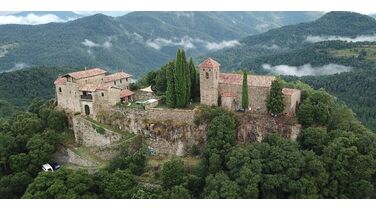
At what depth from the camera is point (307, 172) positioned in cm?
4897

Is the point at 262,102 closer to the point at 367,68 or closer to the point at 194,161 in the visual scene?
the point at 194,161

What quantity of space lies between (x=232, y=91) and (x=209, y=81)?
360cm

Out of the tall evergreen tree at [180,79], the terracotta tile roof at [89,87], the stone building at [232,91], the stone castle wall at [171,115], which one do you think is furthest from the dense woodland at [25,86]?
the stone building at [232,91]

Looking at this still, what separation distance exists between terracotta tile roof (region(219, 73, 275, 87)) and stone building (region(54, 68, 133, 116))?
1443 cm

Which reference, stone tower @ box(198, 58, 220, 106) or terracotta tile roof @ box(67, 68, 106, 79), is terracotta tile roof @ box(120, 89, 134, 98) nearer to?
terracotta tile roof @ box(67, 68, 106, 79)

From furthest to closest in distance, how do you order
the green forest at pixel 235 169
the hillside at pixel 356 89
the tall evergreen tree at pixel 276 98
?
the hillside at pixel 356 89 → the tall evergreen tree at pixel 276 98 → the green forest at pixel 235 169

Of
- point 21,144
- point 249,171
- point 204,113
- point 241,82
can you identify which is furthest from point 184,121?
point 21,144

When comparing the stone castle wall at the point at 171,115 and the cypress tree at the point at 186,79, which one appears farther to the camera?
the cypress tree at the point at 186,79

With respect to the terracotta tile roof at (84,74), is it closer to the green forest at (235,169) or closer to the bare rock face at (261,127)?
the green forest at (235,169)

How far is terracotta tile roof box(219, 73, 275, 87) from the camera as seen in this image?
56688 millimetres

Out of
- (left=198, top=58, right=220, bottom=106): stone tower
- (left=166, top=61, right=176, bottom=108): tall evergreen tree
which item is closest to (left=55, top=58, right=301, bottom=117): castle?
(left=198, top=58, right=220, bottom=106): stone tower

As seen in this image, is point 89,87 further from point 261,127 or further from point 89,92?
point 261,127

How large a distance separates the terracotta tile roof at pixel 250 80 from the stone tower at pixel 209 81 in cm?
162

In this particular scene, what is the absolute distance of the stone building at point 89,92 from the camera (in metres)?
60.2
